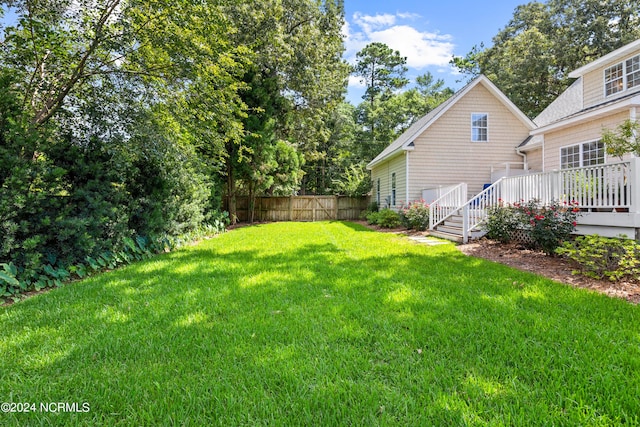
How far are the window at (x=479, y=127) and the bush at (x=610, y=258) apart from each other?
920 cm

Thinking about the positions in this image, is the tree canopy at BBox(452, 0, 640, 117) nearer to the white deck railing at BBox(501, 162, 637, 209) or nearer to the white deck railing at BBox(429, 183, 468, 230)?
the white deck railing at BBox(429, 183, 468, 230)

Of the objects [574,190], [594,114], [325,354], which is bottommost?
[325,354]

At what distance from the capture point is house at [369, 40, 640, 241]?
5.97 m

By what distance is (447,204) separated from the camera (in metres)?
10.4

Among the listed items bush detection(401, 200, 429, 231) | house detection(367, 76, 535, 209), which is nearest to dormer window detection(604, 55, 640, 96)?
house detection(367, 76, 535, 209)

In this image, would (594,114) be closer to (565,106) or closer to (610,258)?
(565,106)

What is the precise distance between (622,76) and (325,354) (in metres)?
12.0

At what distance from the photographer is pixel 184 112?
655 cm

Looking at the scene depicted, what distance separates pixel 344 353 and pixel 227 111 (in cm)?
584

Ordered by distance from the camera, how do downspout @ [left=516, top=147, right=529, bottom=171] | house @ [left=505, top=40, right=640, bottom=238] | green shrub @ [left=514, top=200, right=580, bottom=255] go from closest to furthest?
house @ [left=505, top=40, right=640, bottom=238] → green shrub @ [left=514, top=200, right=580, bottom=255] → downspout @ [left=516, top=147, right=529, bottom=171]

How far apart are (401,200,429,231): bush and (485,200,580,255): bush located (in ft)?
12.8

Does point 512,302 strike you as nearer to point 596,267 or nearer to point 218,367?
point 596,267

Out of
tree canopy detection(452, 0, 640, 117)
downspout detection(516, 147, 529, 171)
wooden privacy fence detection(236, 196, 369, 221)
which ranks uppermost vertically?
tree canopy detection(452, 0, 640, 117)

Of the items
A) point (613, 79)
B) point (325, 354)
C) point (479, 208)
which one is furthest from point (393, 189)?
point (325, 354)
